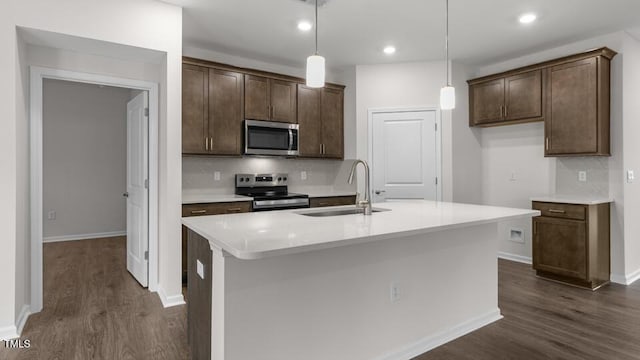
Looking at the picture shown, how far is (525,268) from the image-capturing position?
420cm

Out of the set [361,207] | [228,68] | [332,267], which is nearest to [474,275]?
[361,207]

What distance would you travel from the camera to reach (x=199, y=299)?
2006mm

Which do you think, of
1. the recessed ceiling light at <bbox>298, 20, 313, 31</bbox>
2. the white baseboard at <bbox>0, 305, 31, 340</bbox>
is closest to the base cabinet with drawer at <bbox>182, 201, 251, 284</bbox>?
the white baseboard at <bbox>0, 305, 31, 340</bbox>

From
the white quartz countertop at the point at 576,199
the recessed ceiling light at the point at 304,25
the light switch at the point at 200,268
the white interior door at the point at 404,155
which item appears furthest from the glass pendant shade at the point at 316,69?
the white quartz countertop at the point at 576,199

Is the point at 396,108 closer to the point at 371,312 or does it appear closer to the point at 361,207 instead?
the point at 361,207

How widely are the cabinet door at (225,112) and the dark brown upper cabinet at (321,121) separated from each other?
839mm

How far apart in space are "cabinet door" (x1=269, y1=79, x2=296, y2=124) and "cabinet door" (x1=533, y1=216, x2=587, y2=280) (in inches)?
122

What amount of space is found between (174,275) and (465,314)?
2408 millimetres

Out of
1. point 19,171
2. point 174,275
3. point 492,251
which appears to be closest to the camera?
point 19,171

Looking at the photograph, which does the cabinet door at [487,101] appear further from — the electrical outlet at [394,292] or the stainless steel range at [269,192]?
the electrical outlet at [394,292]

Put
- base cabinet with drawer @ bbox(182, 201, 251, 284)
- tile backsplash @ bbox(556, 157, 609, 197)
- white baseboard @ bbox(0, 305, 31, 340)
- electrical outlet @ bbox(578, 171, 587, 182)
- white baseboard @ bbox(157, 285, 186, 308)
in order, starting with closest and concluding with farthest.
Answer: white baseboard @ bbox(0, 305, 31, 340) → white baseboard @ bbox(157, 285, 186, 308) → base cabinet with drawer @ bbox(182, 201, 251, 284) → tile backsplash @ bbox(556, 157, 609, 197) → electrical outlet @ bbox(578, 171, 587, 182)

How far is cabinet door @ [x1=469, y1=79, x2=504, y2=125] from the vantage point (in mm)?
4426

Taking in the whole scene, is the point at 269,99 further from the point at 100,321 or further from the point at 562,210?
the point at 562,210

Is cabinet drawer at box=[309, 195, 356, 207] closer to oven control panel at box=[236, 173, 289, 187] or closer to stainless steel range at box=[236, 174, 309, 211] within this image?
stainless steel range at box=[236, 174, 309, 211]
